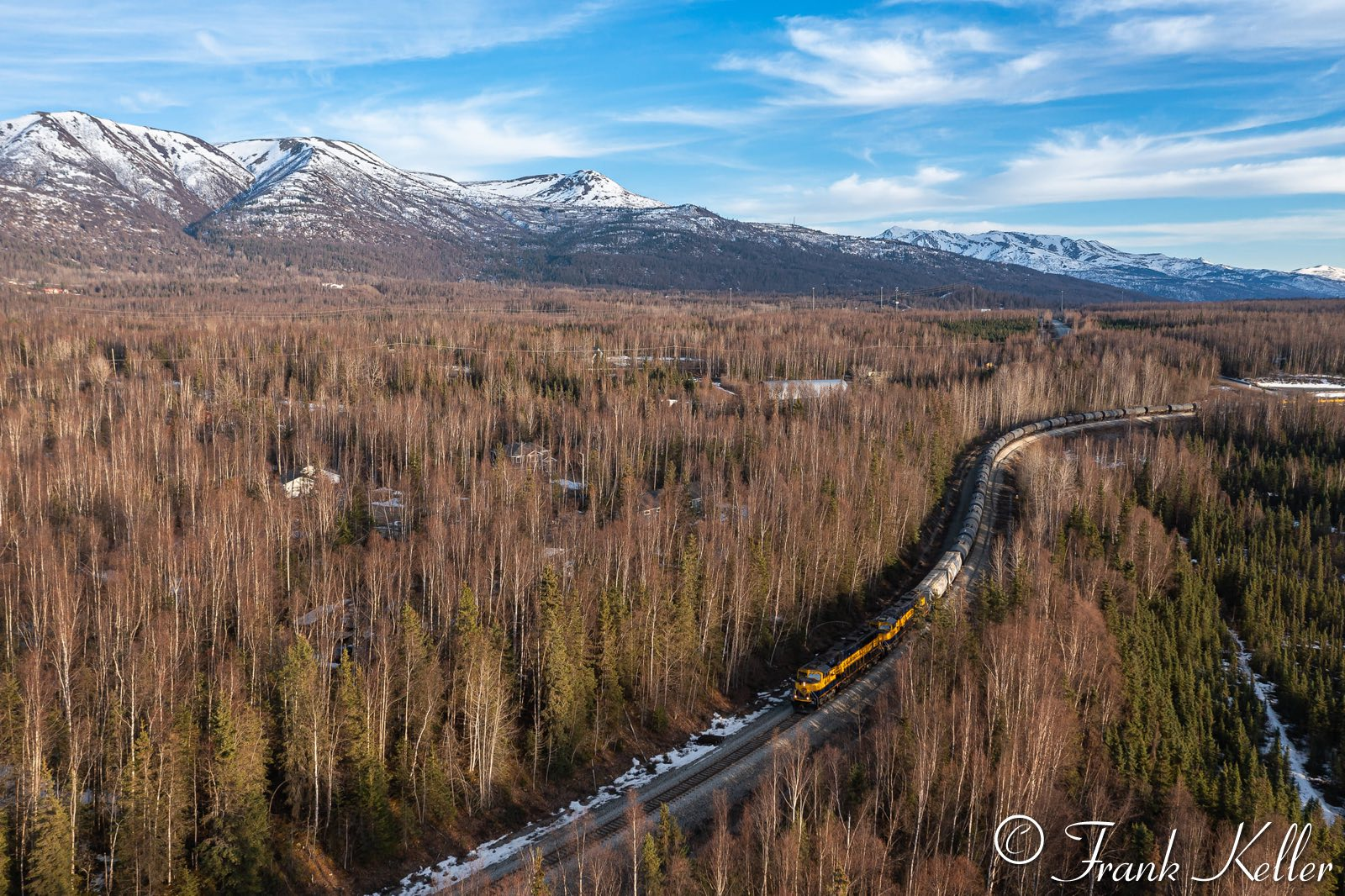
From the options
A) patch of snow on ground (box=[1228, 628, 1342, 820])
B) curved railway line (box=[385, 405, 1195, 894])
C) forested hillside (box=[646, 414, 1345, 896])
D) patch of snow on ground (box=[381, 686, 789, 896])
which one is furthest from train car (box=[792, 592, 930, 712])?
patch of snow on ground (box=[1228, 628, 1342, 820])

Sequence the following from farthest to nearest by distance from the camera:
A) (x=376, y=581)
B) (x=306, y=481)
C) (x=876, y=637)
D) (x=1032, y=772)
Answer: (x=306, y=481) → (x=376, y=581) → (x=876, y=637) → (x=1032, y=772)

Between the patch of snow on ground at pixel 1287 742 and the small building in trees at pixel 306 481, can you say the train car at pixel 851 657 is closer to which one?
the patch of snow on ground at pixel 1287 742

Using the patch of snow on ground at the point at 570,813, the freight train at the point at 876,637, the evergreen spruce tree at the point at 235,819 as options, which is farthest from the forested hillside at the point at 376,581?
the freight train at the point at 876,637

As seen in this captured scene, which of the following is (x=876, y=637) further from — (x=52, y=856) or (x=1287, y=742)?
(x=52, y=856)

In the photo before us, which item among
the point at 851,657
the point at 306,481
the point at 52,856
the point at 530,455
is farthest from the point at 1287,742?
the point at 306,481

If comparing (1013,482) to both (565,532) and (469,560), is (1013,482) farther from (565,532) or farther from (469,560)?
(469,560)

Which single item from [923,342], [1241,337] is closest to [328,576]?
[923,342]

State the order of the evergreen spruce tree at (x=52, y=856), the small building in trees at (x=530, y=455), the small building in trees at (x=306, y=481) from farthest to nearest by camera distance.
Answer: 1. the small building in trees at (x=530, y=455)
2. the small building in trees at (x=306, y=481)
3. the evergreen spruce tree at (x=52, y=856)
